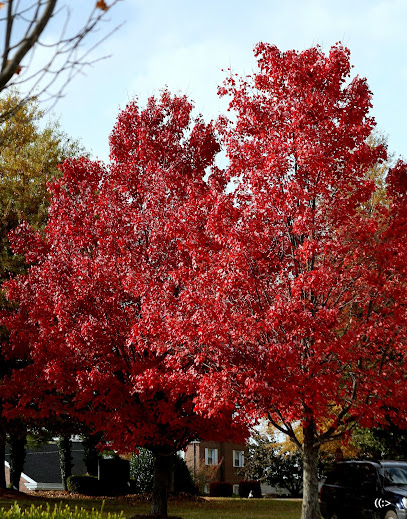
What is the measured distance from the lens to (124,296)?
1731 centimetres

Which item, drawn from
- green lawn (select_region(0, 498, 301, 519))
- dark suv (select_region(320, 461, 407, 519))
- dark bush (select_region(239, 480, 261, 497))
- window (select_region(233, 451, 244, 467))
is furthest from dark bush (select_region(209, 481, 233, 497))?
dark suv (select_region(320, 461, 407, 519))

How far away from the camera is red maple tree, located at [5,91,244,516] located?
1603 cm

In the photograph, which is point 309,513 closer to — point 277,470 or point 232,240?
point 232,240

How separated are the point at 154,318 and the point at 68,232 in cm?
432

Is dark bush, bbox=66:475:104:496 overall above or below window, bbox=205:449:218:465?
below

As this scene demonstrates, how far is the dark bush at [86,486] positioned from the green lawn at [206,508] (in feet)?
21.3

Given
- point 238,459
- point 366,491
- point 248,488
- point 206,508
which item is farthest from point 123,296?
point 238,459

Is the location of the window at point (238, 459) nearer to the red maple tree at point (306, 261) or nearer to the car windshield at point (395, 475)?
the car windshield at point (395, 475)

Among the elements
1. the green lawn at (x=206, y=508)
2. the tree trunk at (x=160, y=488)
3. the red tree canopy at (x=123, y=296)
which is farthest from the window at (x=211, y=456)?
the red tree canopy at (x=123, y=296)

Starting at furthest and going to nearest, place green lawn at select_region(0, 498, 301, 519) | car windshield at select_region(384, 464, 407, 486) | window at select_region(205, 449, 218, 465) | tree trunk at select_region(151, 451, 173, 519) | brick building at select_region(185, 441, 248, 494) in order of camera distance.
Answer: window at select_region(205, 449, 218, 465)
brick building at select_region(185, 441, 248, 494)
green lawn at select_region(0, 498, 301, 519)
tree trunk at select_region(151, 451, 173, 519)
car windshield at select_region(384, 464, 407, 486)

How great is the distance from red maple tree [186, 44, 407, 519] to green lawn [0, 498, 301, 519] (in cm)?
745

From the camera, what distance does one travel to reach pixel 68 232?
717 inches

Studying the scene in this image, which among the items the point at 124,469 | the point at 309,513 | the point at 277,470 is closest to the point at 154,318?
the point at 309,513

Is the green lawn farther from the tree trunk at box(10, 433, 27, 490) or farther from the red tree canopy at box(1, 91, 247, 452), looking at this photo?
the tree trunk at box(10, 433, 27, 490)
